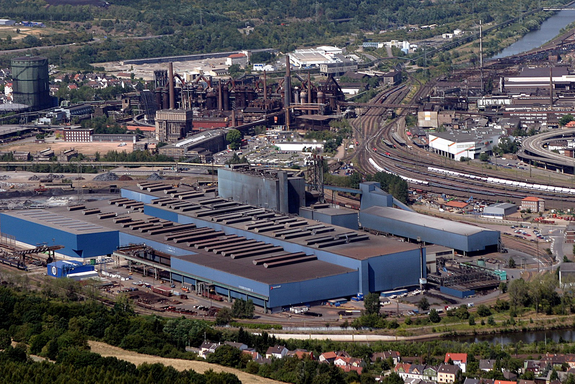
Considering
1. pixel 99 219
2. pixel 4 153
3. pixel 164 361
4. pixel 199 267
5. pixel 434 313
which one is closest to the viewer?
pixel 164 361

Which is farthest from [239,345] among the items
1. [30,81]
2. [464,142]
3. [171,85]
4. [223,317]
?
[30,81]

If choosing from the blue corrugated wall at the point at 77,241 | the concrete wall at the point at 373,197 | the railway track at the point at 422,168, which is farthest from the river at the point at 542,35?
the blue corrugated wall at the point at 77,241

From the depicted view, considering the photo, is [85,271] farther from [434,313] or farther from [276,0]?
[276,0]

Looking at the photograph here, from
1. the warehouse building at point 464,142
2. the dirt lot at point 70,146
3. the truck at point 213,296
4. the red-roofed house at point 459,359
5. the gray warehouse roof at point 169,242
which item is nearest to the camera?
the red-roofed house at point 459,359

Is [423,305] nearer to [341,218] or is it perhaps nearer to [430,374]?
[430,374]

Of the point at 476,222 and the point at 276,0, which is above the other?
the point at 276,0

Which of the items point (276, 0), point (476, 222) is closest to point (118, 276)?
point (476, 222)

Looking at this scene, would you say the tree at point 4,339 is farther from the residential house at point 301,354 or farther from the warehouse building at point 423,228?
the warehouse building at point 423,228

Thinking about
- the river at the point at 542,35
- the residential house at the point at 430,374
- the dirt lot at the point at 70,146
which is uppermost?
the river at the point at 542,35
